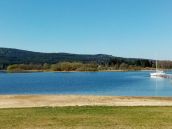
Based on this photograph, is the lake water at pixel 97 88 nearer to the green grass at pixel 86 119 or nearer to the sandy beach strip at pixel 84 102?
the sandy beach strip at pixel 84 102

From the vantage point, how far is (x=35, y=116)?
19750 mm

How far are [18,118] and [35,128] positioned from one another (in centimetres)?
317

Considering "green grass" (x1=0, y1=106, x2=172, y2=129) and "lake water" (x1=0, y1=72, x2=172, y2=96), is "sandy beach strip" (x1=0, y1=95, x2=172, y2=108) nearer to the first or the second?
"green grass" (x1=0, y1=106, x2=172, y2=129)

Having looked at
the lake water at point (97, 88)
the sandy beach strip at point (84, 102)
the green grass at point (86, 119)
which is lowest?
the lake water at point (97, 88)

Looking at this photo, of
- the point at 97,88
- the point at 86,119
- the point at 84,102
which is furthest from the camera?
the point at 97,88

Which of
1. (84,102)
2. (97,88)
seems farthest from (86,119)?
(97,88)

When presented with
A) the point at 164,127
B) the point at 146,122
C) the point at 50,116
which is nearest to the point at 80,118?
the point at 50,116

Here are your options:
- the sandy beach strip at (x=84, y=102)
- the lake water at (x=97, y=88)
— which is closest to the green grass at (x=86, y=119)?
the sandy beach strip at (x=84, y=102)

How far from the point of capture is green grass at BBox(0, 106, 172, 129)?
16.4 meters

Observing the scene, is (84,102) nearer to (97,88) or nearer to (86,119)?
(86,119)

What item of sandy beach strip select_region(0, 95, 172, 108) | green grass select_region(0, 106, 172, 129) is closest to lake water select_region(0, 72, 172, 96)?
sandy beach strip select_region(0, 95, 172, 108)

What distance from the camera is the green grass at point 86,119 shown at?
53.8 feet

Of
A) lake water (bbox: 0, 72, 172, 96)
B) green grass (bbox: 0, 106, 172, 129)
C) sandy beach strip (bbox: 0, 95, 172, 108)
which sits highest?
green grass (bbox: 0, 106, 172, 129)

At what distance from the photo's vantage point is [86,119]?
1838 cm
